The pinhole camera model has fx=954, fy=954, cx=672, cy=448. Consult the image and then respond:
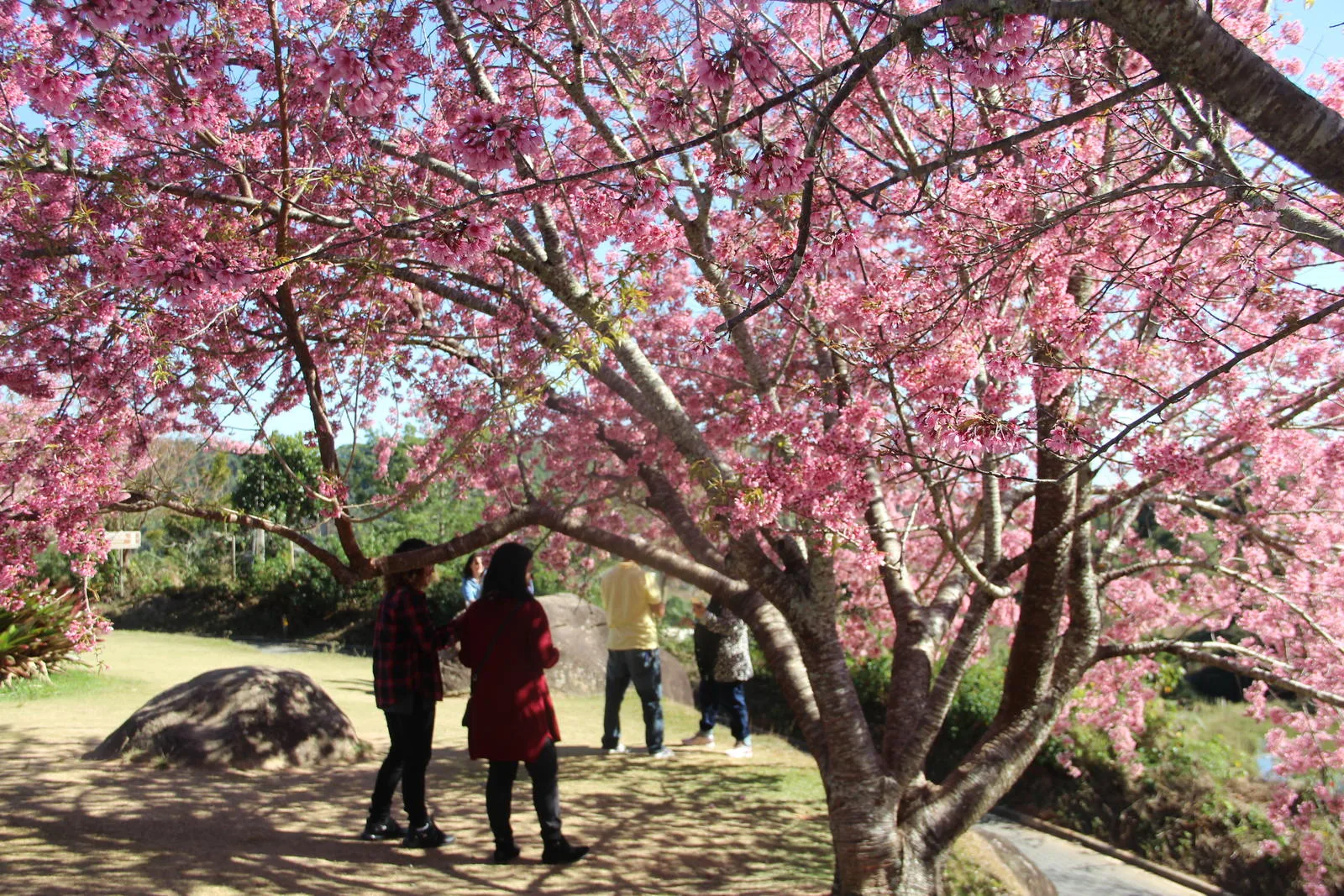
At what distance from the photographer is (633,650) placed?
7.63m

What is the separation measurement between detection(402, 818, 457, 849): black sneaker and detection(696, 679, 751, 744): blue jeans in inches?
130

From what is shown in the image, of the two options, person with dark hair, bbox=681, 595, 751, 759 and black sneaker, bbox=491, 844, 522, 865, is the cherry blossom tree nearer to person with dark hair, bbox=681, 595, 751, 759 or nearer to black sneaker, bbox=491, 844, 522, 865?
black sneaker, bbox=491, 844, 522, 865

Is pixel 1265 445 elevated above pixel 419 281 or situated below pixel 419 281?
below

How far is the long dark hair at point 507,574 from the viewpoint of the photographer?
4734 millimetres

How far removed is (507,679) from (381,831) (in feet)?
3.96

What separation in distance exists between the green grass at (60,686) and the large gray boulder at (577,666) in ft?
11.2

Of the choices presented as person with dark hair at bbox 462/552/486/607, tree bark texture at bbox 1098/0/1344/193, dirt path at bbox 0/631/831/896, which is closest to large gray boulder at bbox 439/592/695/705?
person with dark hair at bbox 462/552/486/607

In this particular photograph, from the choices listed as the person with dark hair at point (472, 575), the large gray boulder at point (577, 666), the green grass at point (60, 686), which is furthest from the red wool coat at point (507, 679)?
the green grass at point (60, 686)

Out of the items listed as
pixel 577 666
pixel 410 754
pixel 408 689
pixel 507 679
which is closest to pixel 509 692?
pixel 507 679

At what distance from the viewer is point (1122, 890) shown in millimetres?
5977

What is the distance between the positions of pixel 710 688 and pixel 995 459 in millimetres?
5091

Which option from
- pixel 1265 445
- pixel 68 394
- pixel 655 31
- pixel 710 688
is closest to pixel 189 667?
pixel 710 688

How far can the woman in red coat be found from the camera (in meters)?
4.63

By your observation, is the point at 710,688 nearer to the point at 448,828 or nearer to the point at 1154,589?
the point at 448,828
